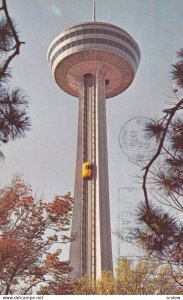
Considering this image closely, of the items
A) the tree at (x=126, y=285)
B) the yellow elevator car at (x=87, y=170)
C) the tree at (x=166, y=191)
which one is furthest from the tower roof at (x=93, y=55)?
the tree at (x=166, y=191)

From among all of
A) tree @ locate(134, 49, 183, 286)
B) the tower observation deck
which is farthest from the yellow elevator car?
tree @ locate(134, 49, 183, 286)

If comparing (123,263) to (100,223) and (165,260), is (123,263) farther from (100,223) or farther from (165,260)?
(100,223)

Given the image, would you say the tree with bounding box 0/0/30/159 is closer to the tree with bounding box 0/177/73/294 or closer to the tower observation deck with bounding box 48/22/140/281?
the tree with bounding box 0/177/73/294

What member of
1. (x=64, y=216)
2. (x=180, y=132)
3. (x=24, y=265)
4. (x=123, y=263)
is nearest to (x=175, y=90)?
(x=180, y=132)

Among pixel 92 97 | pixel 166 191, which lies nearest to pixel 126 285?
pixel 166 191

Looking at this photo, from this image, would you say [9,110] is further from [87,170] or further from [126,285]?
[87,170]

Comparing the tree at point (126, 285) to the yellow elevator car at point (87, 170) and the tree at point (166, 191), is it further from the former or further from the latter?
the yellow elevator car at point (87, 170)
